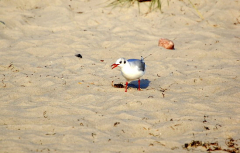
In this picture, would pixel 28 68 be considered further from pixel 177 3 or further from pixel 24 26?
pixel 177 3

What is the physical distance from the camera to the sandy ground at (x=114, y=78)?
3959 millimetres

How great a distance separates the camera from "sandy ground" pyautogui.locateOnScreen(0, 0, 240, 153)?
156 inches

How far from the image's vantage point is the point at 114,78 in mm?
6355

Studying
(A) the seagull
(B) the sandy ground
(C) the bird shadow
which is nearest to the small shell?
(B) the sandy ground

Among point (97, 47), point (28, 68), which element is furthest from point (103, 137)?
point (97, 47)

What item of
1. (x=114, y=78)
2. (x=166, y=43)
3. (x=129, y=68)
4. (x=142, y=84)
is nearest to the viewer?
(x=129, y=68)

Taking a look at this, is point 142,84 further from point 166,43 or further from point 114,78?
point 166,43

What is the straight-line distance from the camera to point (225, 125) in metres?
4.23

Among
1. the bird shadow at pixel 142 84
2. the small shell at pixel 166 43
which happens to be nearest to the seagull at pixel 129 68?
the bird shadow at pixel 142 84

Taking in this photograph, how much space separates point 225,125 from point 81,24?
18.3 feet

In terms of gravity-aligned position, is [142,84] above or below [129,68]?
below

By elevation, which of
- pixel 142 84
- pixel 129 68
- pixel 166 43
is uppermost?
pixel 166 43

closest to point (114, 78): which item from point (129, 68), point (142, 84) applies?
point (142, 84)

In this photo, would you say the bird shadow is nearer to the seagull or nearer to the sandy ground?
the sandy ground
